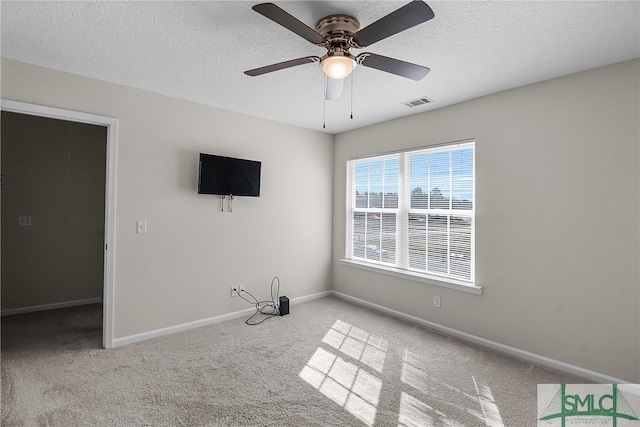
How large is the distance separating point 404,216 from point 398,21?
2684 millimetres

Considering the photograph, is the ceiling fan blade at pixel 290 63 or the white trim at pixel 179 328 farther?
the white trim at pixel 179 328

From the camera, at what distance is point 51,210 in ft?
13.4

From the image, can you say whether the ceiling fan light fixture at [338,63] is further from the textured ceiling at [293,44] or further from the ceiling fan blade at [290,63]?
the textured ceiling at [293,44]

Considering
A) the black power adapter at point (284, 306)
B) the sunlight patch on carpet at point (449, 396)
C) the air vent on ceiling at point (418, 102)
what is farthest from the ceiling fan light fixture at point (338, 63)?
the black power adapter at point (284, 306)

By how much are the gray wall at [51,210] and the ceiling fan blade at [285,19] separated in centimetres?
409

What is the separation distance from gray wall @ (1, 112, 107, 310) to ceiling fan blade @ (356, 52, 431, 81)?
422 cm

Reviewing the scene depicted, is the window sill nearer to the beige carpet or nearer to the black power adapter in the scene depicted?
the beige carpet

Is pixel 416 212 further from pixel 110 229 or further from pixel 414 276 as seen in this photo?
pixel 110 229

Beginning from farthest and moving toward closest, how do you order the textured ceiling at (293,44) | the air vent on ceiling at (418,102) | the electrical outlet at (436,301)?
the electrical outlet at (436,301) → the air vent on ceiling at (418,102) → the textured ceiling at (293,44)

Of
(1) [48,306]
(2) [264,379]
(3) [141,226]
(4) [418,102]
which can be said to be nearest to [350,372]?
(2) [264,379]

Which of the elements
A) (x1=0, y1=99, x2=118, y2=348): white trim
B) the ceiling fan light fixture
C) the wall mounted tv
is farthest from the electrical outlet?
(x1=0, y1=99, x2=118, y2=348): white trim

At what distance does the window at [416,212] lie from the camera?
3.35 m

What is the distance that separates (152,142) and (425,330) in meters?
3.59

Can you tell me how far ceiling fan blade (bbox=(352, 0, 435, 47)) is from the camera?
1410mm
